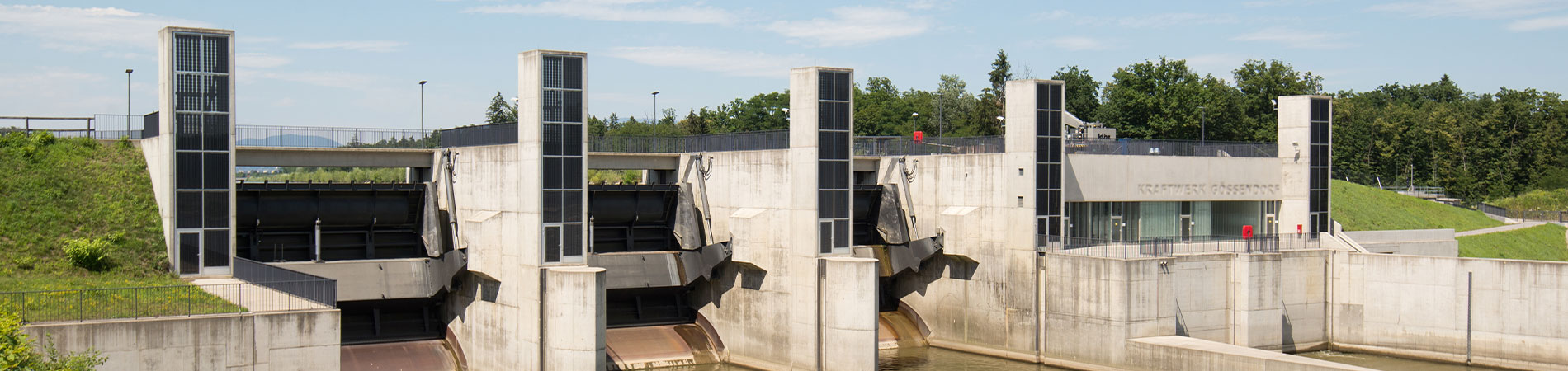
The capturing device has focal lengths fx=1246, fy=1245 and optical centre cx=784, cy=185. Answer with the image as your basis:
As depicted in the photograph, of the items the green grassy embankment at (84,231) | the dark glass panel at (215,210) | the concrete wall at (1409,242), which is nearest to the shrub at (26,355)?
the green grassy embankment at (84,231)

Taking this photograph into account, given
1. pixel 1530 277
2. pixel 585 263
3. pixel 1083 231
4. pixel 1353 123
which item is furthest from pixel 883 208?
pixel 1353 123

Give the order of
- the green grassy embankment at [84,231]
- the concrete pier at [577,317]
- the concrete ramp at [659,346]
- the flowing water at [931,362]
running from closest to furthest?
the green grassy embankment at [84,231], the concrete pier at [577,317], the concrete ramp at [659,346], the flowing water at [931,362]

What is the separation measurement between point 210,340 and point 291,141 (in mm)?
13772

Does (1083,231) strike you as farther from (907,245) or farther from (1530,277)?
(1530,277)

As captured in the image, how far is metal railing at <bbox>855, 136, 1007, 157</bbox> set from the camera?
4597 cm

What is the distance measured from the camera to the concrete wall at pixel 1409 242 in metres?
51.4

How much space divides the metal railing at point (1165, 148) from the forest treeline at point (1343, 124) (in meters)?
35.0

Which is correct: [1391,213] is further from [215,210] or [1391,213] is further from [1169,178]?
[215,210]

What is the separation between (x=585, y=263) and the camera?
36625 millimetres

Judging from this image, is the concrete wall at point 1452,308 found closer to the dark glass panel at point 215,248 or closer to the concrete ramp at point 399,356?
the concrete ramp at point 399,356

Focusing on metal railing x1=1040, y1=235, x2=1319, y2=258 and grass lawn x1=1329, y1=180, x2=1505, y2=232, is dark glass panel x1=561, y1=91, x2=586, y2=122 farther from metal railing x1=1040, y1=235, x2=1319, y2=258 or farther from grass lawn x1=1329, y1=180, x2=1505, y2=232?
grass lawn x1=1329, y1=180, x2=1505, y2=232

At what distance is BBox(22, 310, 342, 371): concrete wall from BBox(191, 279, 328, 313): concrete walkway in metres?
0.60

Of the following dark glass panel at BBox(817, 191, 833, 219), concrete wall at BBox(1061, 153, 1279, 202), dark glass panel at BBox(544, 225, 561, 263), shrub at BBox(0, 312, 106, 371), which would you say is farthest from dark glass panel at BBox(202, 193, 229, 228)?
concrete wall at BBox(1061, 153, 1279, 202)

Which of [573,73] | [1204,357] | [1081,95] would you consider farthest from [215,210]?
[1081,95]
